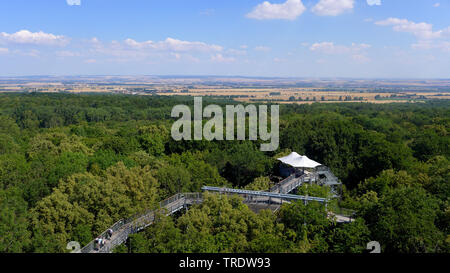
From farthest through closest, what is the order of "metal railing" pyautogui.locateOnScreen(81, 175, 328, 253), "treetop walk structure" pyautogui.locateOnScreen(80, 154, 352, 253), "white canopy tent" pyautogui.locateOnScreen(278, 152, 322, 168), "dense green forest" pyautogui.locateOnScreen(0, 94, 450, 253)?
1. "white canopy tent" pyautogui.locateOnScreen(278, 152, 322, 168)
2. "treetop walk structure" pyautogui.locateOnScreen(80, 154, 352, 253)
3. "metal railing" pyautogui.locateOnScreen(81, 175, 328, 253)
4. "dense green forest" pyautogui.locateOnScreen(0, 94, 450, 253)

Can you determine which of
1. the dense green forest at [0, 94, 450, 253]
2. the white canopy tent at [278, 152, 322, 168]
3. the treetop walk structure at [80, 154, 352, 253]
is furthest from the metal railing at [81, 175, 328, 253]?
the white canopy tent at [278, 152, 322, 168]

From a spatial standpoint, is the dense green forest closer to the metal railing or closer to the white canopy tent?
the metal railing

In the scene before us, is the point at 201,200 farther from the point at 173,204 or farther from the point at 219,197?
the point at 219,197

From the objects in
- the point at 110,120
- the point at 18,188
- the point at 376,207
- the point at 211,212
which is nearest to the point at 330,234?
the point at 376,207

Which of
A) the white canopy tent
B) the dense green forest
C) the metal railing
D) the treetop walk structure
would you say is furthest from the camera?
the white canopy tent

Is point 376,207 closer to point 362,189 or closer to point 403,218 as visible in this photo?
point 403,218

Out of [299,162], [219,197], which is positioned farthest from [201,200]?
[299,162]

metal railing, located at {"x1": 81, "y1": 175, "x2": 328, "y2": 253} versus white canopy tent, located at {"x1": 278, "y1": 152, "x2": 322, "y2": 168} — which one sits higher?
white canopy tent, located at {"x1": 278, "y1": 152, "x2": 322, "y2": 168}
